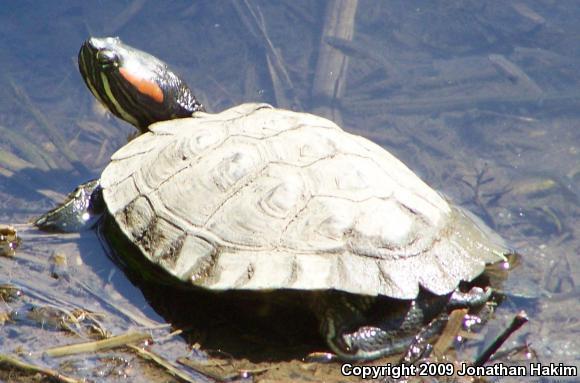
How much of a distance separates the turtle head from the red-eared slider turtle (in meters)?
0.98

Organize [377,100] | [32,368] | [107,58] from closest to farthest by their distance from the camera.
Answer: [32,368] < [107,58] < [377,100]

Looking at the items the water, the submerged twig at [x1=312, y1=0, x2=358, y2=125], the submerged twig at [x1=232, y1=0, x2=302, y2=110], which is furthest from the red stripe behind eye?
the submerged twig at [x1=312, y1=0, x2=358, y2=125]

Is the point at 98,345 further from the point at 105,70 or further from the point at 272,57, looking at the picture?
the point at 272,57

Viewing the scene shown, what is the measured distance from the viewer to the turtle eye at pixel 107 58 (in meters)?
5.27

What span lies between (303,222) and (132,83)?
2425 mm

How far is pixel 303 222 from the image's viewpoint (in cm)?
360

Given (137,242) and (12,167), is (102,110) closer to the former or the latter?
(12,167)

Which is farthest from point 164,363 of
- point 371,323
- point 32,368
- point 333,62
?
point 333,62

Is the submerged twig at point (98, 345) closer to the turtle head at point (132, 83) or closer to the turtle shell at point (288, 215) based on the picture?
the turtle shell at point (288, 215)

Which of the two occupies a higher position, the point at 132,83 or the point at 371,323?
the point at 132,83

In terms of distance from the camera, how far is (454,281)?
362cm

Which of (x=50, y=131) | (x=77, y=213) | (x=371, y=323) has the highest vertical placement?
(x=371, y=323)

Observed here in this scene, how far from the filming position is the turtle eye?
527 centimetres

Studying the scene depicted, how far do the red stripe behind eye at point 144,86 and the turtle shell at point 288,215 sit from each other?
1.12 meters
